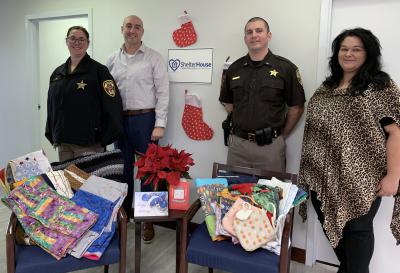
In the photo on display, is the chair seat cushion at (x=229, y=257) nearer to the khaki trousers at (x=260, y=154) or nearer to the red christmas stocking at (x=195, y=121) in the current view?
the khaki trousers at (x=260, y=154)

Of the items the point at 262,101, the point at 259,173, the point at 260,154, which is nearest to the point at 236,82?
the point at 262,101

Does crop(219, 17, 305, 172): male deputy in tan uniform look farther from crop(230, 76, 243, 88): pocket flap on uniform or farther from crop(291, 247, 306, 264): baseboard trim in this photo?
crop(291, 247, 306, 264): baseboard trim

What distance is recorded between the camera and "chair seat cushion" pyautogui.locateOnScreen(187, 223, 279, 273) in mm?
1462

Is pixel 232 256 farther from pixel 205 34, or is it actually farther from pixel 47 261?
pixel 205 34

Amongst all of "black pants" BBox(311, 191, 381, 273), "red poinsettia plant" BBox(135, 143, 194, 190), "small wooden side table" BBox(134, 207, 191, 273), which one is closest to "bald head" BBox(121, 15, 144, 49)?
"red poinsettia plant" BBox(135, 143, 194, 190)

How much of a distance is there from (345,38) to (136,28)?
1.48 metres

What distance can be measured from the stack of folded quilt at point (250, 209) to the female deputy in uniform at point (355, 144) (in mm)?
210

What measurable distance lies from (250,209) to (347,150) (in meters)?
0.58

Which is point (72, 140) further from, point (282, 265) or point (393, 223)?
point (393, 223)

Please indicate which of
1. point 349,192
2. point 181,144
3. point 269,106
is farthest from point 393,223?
point 181,144

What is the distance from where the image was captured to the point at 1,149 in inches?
151

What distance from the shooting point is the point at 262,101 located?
82.2 inches

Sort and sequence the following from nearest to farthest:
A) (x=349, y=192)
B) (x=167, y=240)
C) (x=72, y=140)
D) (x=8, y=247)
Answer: (x=8, y=247)
(x=349, y=192)
(x=72, y=140)
(x=167, y=240)

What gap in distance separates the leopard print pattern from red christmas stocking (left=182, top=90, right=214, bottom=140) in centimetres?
96
